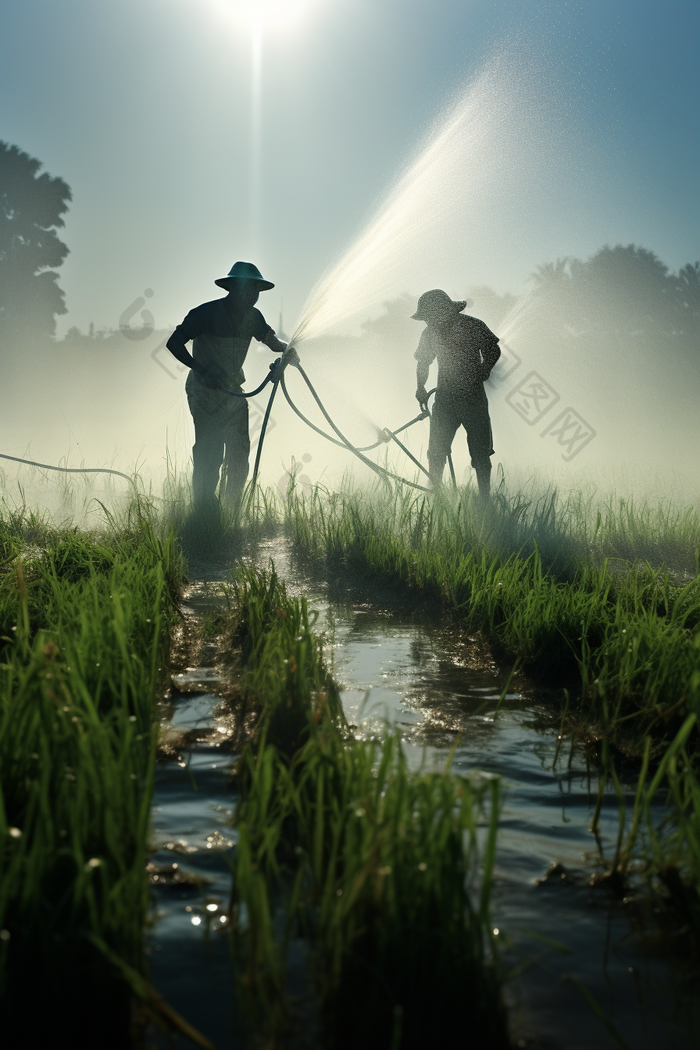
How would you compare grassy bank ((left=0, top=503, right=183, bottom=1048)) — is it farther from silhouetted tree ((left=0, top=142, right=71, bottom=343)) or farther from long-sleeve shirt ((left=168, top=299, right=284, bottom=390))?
silhouetted tree ((left=0, top=142, right=71, bottom=343))

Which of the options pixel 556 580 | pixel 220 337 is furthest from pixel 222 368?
pixel 556 580

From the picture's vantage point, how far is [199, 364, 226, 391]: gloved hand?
7.16m

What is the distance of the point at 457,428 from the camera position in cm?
788

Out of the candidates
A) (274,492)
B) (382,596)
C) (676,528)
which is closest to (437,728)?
(382,596)

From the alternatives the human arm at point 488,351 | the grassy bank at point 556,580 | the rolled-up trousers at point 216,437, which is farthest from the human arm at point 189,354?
the human arm at point 488,351

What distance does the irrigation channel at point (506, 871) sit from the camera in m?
1.28

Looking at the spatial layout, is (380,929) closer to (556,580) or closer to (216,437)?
(556,580)

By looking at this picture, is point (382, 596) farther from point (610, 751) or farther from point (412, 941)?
point (412, 941)

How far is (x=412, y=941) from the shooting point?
4.03 ft

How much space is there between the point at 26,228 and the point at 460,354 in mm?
22831

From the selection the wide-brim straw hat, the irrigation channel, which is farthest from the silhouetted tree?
the irrigation channel

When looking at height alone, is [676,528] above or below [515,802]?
above

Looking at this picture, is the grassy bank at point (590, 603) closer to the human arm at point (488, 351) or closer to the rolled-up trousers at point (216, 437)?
the rolled-up trousers at point (216, 437)

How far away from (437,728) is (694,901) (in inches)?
43.4
